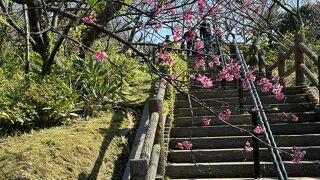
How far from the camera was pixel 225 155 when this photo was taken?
23.9 feet

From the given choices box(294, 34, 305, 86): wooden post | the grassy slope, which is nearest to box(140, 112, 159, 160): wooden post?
the grassy slope

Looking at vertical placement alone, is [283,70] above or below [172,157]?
above

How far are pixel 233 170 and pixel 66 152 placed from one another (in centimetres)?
247

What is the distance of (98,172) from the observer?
19.9 feet

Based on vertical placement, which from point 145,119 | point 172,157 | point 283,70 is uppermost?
point 283,70

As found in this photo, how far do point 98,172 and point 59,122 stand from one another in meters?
1.39

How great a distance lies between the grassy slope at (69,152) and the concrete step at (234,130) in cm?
113

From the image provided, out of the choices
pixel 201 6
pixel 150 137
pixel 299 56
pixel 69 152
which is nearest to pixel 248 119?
pixel 299 56

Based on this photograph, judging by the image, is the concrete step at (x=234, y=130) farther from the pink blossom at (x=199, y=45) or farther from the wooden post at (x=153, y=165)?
the pink blossom at (x=199, y=45)

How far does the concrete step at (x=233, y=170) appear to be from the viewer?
6.79 m

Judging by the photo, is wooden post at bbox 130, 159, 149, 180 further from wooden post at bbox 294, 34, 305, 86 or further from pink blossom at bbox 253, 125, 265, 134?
wooden post at bbox 294, 34, 305, 86

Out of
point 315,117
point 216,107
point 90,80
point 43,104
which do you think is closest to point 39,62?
point 90,80

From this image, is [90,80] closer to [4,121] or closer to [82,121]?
[82,121]

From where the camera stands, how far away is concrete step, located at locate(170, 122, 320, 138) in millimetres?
7918
